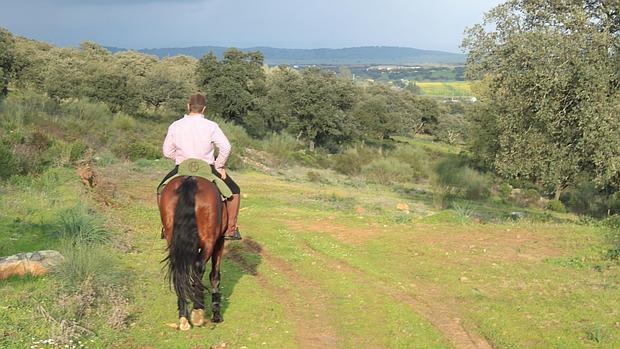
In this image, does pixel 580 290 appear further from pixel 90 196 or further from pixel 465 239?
pixel 90 196

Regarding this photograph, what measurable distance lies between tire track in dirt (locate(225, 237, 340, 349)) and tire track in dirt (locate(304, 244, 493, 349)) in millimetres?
1002

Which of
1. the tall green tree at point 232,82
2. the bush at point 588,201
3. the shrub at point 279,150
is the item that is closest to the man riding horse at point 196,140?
the bush at point 588,201

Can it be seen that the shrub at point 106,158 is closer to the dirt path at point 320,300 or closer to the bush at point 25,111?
the bush at point 25,111

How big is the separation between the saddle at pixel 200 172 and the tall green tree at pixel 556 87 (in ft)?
31.5

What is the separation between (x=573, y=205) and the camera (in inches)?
1231

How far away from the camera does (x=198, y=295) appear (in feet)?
22.1

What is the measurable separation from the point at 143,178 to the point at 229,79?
92.3 feet

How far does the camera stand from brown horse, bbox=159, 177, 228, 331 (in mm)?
6551

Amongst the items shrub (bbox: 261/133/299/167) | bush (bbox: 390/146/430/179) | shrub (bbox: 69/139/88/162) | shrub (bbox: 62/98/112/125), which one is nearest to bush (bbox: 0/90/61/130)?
shrub (bbox: 62/98/112/125)

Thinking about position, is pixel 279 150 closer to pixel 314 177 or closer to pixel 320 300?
pixel 314 177

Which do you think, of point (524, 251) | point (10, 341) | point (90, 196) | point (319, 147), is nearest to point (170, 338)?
point (10, 341)

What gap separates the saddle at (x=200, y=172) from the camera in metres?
7.05

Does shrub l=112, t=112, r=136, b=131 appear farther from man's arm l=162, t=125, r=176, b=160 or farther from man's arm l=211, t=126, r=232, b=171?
man's arm l=211, t=126, r=232, b=171

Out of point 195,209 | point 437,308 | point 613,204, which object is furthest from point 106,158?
point 613,204
